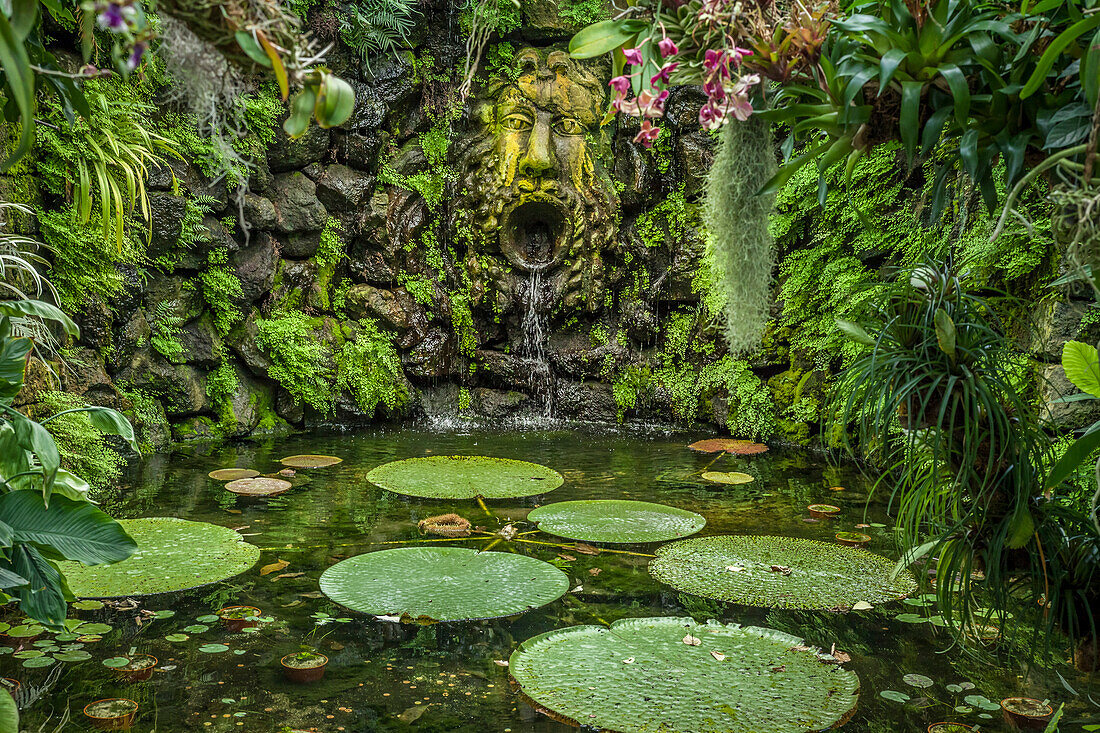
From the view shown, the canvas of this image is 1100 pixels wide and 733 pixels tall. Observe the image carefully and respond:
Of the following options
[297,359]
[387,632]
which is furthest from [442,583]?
[297,359]

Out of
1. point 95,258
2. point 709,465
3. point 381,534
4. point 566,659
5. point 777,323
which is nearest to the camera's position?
point 566,659

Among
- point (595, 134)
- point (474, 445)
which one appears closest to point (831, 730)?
point (474, 445)

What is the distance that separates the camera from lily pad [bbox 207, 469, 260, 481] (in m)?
4.26

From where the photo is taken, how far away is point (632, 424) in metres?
6.45

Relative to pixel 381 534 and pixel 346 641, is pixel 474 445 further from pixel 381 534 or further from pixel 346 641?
pixel 346 641

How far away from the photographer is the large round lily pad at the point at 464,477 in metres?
3.92

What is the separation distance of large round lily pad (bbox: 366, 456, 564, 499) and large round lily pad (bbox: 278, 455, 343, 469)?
1.61 ft

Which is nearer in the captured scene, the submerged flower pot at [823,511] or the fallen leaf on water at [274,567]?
the fallen leaf on water at [274,567]

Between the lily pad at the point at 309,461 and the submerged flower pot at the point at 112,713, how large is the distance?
2740 mm

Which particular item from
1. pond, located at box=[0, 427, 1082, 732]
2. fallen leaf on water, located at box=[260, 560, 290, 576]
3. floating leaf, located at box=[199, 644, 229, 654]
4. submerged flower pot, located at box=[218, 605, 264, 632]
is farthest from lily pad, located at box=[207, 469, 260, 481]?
floating leaf, located at box=[199, 644, 229, 654]

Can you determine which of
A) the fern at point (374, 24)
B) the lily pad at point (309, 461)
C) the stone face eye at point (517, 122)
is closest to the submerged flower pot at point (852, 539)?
the lily pad at point (309, 461)

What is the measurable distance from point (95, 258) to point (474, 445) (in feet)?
8.65

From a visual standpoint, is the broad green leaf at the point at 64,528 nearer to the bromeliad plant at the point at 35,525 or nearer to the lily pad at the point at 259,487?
the bromeliad plant at the point at 35,525

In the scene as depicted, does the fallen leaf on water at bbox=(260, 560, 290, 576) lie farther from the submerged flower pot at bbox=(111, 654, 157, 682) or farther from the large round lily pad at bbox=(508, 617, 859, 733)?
the large round lily pad at bbox=(508, 617, 859, 733)
